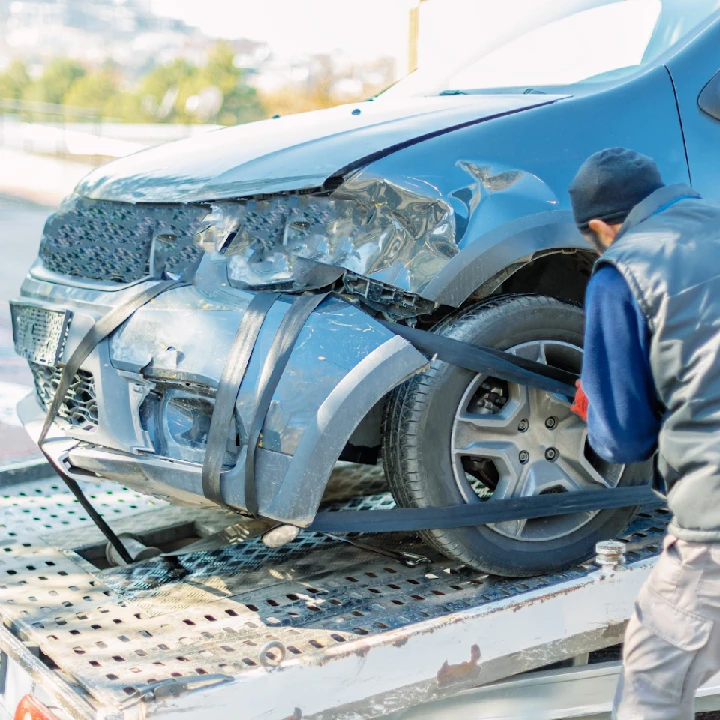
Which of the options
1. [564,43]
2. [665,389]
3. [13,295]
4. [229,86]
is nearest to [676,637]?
[665,389]

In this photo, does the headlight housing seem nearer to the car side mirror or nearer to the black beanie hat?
the black beanie hat

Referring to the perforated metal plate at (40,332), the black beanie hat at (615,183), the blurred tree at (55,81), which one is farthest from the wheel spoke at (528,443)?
the blurred tree at (55,81)

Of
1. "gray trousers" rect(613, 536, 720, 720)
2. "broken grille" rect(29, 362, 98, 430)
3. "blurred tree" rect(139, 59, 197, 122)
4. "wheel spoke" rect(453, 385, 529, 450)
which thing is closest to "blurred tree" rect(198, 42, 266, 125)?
"blurred tree" rect(139, 59, 197, 122)

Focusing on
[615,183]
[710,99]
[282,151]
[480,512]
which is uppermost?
[282,151]

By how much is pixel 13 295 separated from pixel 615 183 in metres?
8.55

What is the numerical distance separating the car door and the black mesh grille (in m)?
1.51

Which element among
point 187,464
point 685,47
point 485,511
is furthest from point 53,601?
point 685,47

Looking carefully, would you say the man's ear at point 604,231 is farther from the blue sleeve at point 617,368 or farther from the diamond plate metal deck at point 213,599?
the diamond plate metal deck at point 213,599

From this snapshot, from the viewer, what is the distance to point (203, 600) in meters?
2.75

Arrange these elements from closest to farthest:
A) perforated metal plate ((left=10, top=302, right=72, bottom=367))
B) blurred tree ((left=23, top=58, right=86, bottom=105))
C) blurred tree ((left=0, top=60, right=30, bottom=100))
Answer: perforated metal plate ((left=10, top=302, right=72, bottom=367)) < blurred tree ((left=0, top=60, right=30, bottom=100)) < blurred tree ((left=23, top=58, right=86, bottom=105))

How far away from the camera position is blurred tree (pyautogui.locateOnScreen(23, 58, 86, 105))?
43719mm

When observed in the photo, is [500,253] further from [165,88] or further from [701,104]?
[165,88]

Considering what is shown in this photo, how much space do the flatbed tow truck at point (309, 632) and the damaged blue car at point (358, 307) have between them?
11.2 inches

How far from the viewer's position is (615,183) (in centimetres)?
212
